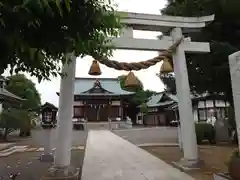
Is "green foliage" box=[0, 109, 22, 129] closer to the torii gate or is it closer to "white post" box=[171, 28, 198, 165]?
the torii gate

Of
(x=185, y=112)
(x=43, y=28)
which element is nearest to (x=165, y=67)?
(x=185, y=112)

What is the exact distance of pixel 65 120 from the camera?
693 cm

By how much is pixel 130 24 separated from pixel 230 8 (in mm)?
4883

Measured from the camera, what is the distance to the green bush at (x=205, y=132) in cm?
1465

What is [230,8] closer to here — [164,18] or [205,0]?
[205,0]

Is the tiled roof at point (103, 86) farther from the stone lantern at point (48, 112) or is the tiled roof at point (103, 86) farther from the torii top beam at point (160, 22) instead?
the torii top beam at point (160, 22)

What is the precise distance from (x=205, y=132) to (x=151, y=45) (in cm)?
864

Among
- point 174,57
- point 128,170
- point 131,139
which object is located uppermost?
point 174,57

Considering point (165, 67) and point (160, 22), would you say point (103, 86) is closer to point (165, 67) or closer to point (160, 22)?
point (160, 22)

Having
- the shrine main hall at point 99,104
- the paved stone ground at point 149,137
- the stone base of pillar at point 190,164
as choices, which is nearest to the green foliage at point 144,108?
the shrine main hall at point 99,104

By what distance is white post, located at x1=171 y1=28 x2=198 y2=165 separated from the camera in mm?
7668

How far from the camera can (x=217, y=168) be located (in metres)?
7.46

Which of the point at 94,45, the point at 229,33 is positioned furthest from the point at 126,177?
the point at 229,33

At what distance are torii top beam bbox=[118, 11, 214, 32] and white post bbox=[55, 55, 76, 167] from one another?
6.94 feet
